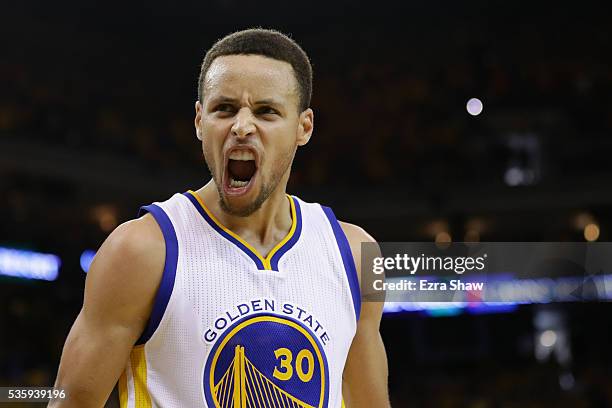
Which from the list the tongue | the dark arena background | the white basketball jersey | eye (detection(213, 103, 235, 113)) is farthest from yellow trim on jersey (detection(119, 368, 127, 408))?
the dark arena background

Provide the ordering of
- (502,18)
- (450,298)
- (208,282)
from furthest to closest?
1. (502,18)
2. (450,298)
3. (208,282)

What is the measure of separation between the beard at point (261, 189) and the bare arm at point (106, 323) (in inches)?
9.5

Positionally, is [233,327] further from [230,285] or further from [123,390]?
[123,390]

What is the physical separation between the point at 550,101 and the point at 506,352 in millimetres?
2777

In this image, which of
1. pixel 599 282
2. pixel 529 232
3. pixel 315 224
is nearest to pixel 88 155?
pixel 529 232

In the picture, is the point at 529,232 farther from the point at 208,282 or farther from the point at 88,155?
the point at 208,282

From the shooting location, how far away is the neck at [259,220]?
1832mm

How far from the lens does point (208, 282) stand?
1.72m

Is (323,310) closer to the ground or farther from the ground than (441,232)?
closer to the ground

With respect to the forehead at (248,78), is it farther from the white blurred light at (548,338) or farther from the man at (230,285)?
the white blurred light at (548,338)

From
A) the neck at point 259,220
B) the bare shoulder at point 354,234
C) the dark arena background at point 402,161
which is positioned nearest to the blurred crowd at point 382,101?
the dark arena background at point 402,161

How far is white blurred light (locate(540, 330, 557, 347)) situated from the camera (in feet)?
30.1

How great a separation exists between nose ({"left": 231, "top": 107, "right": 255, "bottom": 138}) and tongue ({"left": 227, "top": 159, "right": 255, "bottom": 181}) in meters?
0.07

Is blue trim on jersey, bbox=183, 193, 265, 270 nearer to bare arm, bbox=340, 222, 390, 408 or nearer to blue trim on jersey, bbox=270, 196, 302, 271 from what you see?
blue trim on jersey, bbox=270, 196, 302, 271
